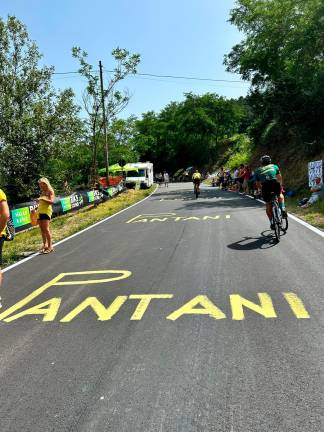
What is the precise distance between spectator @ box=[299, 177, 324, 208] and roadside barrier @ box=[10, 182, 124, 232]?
10.3 m

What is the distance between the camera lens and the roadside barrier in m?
14.8

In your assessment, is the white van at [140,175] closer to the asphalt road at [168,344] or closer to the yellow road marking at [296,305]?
the asphalt road at [168,344]

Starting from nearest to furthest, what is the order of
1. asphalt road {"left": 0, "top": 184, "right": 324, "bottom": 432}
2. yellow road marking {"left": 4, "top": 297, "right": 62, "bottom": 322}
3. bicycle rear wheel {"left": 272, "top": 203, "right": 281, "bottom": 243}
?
asphalt road {"left": 0, "top": 184, "right": 324, "bottom": 432}, yellow road marking {"left": 4, "top": 297, "right": 62, "bottom": 322}, bicycle rear wheel {"left": 272, "top": 203, "right": 281, "bottom": 243}

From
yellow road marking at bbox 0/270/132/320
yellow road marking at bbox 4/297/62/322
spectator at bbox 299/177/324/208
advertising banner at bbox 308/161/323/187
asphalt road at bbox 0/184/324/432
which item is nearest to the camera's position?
asphalt road at bbox 0/184/324/432

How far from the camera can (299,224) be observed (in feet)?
37.0

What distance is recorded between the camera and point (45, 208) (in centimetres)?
971

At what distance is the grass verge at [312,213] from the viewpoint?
11391mm

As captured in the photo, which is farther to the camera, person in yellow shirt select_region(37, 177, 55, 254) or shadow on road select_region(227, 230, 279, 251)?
person in yellow shirt select_region(37, 177, 55, 254)

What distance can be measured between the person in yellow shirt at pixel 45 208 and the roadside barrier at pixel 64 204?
186 inches

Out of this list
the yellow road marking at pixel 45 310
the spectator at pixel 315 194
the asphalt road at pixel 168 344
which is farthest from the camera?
the spectator at pixel 315 194

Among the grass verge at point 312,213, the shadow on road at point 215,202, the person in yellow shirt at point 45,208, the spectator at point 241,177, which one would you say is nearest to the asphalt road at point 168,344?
the person in yellow shirt at point 45,208

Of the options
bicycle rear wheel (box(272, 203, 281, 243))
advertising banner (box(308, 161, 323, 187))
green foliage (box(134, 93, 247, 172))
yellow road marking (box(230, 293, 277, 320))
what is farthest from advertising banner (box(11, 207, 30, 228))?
green foliage (box(134, 93, 247, 172))

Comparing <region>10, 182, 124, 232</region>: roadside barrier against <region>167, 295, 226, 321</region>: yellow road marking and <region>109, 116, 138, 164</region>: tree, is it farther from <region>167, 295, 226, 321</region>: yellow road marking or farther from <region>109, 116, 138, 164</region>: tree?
<region>109, 116, 138, 164</region>: tree

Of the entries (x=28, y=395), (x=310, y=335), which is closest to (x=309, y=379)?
(x=310, y=335)
